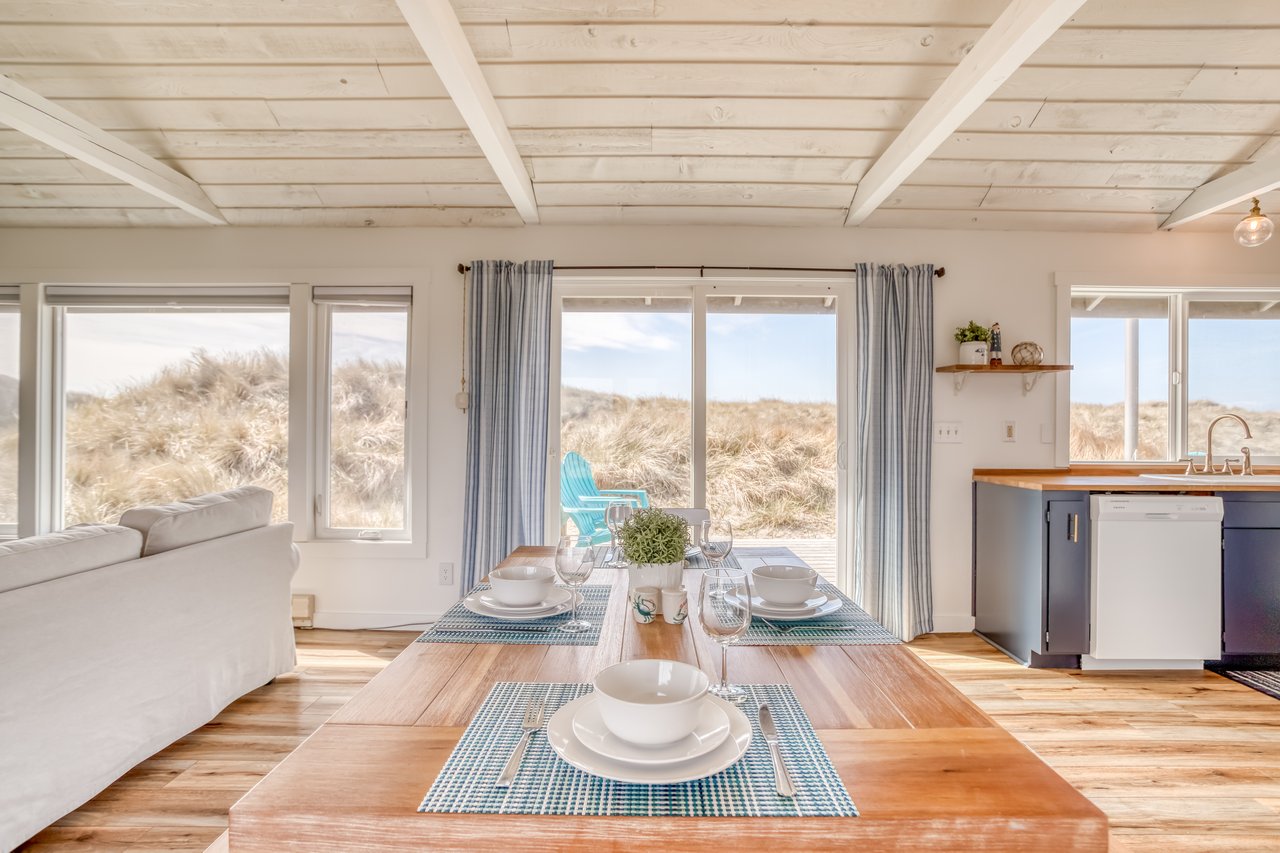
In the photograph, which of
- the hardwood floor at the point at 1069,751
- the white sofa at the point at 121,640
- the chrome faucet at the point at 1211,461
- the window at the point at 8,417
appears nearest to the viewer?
the white sofa at the point at 121,640

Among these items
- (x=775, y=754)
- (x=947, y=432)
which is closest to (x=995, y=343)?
(x=947, y=432)

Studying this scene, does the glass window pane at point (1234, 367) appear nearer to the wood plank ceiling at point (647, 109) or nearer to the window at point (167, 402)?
the wood plank ceiling at point (647, 109)

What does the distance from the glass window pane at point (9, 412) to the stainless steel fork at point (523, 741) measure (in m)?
4.40

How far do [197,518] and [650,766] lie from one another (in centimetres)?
216

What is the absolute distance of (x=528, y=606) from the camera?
132cm

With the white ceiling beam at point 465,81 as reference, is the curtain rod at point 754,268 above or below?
below

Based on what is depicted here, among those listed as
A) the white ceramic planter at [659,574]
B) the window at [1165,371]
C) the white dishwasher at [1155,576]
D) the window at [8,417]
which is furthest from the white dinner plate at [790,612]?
the window at [8,417]

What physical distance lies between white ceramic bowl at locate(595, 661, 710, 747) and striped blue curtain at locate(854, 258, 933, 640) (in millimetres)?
2723

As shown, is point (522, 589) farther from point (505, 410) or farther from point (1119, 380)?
point (1119, 380)

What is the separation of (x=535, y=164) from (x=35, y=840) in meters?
2.92

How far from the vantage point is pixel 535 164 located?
2.98m

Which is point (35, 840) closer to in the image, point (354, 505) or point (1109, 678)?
point (354, 505)

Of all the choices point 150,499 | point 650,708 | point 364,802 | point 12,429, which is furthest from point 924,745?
point 12,429

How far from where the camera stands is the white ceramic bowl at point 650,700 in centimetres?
71
